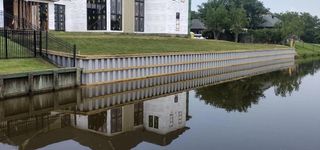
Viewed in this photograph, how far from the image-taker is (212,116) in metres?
20.3

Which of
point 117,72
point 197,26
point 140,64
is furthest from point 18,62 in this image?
point 197,26

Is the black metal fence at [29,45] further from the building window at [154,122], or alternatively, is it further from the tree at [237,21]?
the tree at [237,21]

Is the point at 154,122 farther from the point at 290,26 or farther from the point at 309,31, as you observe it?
the point at 309,31

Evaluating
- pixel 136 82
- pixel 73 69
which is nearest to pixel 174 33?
pixel 136 82

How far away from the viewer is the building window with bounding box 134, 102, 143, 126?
60.2 ft

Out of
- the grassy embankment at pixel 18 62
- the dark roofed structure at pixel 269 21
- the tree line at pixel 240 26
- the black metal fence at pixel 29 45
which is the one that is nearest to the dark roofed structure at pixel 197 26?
the tree line at pixel 240 26

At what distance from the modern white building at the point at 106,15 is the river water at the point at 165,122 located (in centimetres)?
1942

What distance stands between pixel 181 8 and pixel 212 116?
4812 cm

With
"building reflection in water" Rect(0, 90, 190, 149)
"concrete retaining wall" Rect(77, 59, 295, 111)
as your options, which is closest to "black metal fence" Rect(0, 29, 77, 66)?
"concrete retaining wall" Rect(77, 59, 295, 111)

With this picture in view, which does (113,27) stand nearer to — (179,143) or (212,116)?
(212,116)

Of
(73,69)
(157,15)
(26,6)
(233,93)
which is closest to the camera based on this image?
(73,69)

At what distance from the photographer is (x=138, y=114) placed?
20.1 metres

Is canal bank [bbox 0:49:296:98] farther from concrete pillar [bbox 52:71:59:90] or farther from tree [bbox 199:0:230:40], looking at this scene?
tree [bbox 199:0:230:40]

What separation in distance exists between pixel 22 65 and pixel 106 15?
30.3 metres
